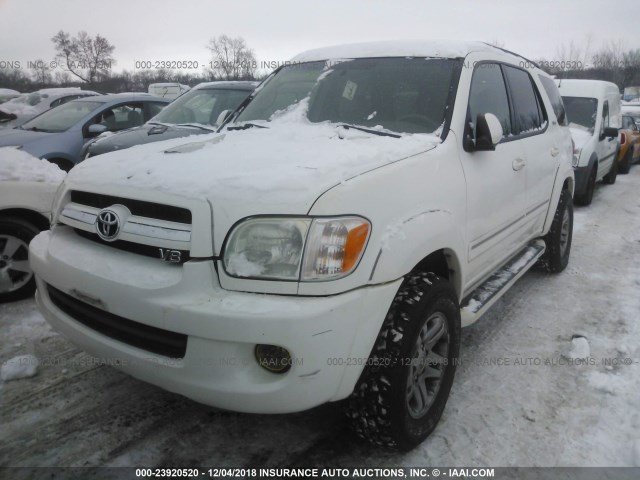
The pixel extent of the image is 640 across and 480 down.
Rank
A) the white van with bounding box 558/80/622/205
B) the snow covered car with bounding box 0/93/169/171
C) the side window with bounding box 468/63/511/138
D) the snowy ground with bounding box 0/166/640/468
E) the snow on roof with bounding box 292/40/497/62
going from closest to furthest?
the snowy ground with bounding box 0/166/640/468, the side window with bounding box 468/63/511/138, the snow on roof with bounding box 292/40/497/62, the snow covered car with bounding box 0/93/169/171, the white van with bounding box 558/80/622/205

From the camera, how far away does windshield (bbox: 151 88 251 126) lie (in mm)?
6484

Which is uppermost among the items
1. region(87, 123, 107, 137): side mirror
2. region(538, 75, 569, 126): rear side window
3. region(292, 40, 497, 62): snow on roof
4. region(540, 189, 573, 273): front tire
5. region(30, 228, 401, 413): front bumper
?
region(292, 40, 497, 62): snow on roof

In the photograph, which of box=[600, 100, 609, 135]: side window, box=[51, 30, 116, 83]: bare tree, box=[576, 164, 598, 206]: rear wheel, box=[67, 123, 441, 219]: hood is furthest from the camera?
box=[51, 30, 116, 83]: bare tree

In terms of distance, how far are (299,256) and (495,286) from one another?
181 centimetres

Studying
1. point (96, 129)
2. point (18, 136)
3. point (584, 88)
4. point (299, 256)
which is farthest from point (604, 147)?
point (18, 136)

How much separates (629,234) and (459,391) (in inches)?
190

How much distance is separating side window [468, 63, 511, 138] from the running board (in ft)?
3.10

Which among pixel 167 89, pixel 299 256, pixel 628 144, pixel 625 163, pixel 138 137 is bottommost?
Answer: pixel 625 163

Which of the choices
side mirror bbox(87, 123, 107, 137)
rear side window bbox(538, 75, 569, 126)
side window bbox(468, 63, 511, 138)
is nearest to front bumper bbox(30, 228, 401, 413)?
side window bbox(468, 63, 511, 138)

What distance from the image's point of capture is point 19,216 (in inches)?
156

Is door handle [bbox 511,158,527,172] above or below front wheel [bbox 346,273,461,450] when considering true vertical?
above

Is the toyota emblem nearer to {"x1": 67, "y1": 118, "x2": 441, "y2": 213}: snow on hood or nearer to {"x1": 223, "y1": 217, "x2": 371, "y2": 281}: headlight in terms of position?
{"x1": 67, "y1": 118, "x2": 441, "y2": 213}: snow on hood

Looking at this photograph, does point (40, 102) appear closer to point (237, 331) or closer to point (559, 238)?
point (559, 238)

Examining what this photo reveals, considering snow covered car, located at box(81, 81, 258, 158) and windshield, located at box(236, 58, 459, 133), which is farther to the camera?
snow covered car, located at box(81, 81, 258, 158)
